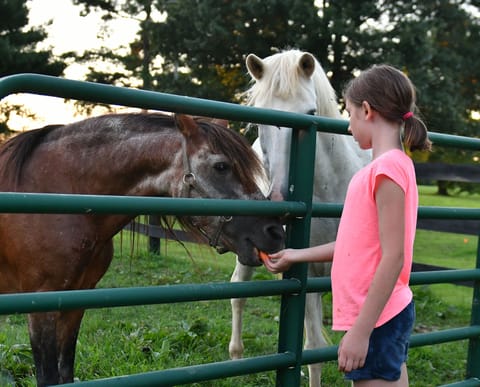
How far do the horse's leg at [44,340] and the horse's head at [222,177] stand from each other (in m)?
0.69

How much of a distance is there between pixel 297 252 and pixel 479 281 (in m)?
1.48

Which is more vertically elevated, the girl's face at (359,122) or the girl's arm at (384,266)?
the girl's face at (359,122)

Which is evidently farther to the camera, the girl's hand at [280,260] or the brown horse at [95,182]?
the brown horse at [95,182]

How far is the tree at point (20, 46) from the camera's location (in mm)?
16562

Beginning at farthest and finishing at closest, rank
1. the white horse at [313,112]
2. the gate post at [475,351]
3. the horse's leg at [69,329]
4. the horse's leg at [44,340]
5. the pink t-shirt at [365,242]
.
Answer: the white horse at [313,112] < the gate post at [475,351] < the horse's leg at [69,329] < the horse's leg at [44,340] < the pink t-shirt at [365,242]

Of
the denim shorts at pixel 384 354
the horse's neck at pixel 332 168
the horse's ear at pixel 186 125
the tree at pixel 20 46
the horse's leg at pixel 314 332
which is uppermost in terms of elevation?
the tree at pixel 20 46

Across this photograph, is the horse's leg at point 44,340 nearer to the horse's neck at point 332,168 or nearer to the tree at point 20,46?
the horse's neck at point 332,168

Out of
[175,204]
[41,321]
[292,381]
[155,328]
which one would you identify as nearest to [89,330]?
[155,328]

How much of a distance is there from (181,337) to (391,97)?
111 inches

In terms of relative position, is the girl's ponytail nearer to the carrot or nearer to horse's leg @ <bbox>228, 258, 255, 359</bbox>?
the carrot

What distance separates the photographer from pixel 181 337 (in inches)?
159

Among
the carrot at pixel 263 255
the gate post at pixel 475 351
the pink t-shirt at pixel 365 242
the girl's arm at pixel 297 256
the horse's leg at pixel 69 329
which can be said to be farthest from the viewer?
the gate post at pixel 475 351

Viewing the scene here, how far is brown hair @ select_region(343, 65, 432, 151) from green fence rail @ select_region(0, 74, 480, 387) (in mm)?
377

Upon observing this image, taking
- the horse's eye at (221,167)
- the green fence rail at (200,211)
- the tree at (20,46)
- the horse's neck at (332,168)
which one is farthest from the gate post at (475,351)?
→ the tree at (20,46)
